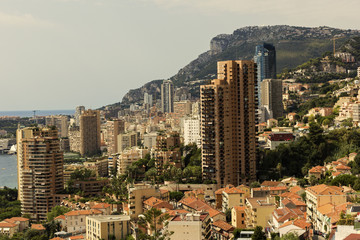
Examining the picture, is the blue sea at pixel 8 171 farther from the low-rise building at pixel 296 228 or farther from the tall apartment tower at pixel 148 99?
the tall apartment tower at pixel 148 99

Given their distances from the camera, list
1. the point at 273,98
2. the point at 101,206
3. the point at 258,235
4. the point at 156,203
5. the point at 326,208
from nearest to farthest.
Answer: the point at 258,235, the point at 326,208, the point at 156,203, the point at 101,206, the point at 273,98

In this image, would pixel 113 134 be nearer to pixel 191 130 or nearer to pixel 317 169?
Answer: pixel 191 130

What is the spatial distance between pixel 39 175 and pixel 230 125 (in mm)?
12076

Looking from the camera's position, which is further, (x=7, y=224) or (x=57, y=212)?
(x=57, y=212)

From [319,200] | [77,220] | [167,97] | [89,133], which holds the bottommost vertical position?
[77,220]

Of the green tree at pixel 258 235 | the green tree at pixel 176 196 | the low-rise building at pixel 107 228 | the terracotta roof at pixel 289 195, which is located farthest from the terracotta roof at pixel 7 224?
the green tree at pixel 258 235

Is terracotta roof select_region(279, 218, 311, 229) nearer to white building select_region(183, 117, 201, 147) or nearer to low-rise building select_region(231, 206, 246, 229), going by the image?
low-rise building select_region(231, 206, 246, 229)

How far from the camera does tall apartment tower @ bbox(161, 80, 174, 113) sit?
103037 millimetres

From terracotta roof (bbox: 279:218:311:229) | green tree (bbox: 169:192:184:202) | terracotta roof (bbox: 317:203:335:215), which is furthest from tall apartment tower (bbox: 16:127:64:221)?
terracotta roof (bbox: 279:218:311:229)

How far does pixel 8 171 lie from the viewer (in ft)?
202

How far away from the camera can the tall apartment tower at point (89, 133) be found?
68188mm

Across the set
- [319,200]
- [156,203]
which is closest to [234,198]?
[156,203]

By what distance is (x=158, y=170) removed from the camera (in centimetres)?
3441

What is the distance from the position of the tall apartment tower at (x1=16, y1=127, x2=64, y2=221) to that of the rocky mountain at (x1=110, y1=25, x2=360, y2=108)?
196 feet
